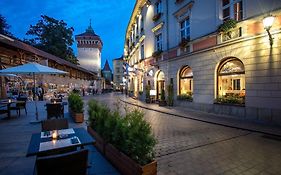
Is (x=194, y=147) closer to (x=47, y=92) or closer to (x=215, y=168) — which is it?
(x=215, y=168)

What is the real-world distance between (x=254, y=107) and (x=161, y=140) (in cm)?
566

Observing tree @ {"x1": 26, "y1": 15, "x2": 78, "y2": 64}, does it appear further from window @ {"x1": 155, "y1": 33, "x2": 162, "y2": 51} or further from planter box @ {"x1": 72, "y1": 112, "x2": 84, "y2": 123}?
planter box @ {"x1": 72, "y1": 112, "x2": 84, "y2": 123}

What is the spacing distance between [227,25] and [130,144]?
30.4ft

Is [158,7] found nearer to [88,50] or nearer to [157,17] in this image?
[157,17]

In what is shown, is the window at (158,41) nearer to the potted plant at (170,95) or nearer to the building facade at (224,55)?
the building facade at (224,55)

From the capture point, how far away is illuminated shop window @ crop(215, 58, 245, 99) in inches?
388

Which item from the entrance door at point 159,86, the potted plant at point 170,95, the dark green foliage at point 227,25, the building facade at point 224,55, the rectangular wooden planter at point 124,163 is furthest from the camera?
the entrance door at point 159,86

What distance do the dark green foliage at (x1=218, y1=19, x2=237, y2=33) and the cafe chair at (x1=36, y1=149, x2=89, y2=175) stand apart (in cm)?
1009

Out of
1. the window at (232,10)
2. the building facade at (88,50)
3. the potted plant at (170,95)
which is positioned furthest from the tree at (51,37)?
the window at (232,10)

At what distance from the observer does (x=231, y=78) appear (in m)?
10.4

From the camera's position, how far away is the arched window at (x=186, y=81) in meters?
13.8

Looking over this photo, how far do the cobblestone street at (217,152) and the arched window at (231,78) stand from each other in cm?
365

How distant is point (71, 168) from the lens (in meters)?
2.15

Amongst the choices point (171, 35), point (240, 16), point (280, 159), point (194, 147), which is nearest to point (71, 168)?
point (194, 147)
